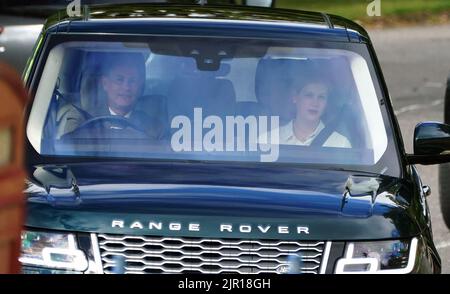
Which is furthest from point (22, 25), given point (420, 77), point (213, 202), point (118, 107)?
point (420, 77)

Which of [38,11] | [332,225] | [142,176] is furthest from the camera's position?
[38,11]

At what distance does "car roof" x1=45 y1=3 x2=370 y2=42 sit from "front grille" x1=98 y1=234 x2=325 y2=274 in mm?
1484

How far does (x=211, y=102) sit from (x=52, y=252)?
1309 mm

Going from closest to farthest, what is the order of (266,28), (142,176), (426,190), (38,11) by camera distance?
(142,176) < (266,28) < (426,190) < (38,11)

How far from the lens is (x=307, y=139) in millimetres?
5477

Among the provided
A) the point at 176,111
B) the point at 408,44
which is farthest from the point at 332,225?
the point at 408,44

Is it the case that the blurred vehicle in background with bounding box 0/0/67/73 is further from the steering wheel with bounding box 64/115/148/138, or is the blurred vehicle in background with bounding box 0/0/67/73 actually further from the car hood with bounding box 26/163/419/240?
the car hood with bounding box 26/163/419/240

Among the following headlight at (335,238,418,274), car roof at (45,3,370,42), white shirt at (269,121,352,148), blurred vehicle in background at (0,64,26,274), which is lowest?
headlight at (335,238,418,274)

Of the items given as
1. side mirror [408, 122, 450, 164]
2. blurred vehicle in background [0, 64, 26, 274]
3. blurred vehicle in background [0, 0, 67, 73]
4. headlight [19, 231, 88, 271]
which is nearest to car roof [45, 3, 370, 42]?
side mirror [408, 122, 450, 164]

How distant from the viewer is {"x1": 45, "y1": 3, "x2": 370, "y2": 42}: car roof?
226 inches

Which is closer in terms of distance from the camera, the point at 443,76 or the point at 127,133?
the point at 127,133
